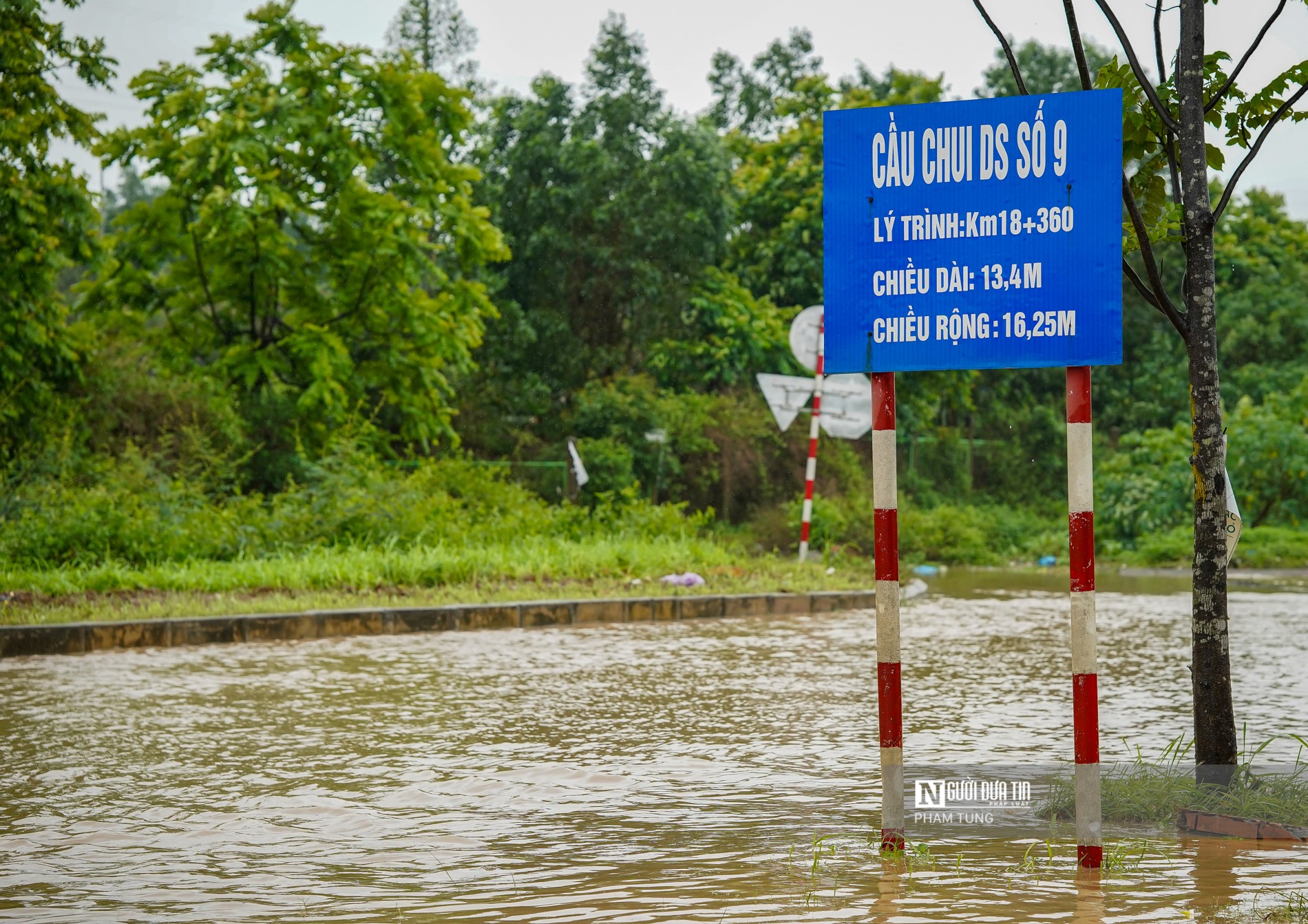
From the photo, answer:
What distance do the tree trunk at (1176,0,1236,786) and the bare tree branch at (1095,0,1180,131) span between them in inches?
3.4

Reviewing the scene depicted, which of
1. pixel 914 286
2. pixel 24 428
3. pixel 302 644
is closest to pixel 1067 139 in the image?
pixel 914 286

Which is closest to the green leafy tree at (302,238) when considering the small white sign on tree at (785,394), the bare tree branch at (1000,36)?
the small white sign on tree at (785,394)

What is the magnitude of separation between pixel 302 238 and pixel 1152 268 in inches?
779

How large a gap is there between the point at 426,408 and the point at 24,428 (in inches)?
241

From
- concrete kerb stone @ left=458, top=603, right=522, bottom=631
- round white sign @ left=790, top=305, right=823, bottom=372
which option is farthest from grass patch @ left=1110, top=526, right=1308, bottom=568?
concrete kerb stone @ left=458, top=603, right=522, bottom=631

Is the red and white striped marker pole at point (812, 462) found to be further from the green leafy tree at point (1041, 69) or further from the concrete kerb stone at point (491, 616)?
the green leafy tree at point (1041, 69)

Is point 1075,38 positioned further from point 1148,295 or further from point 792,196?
point 792,196

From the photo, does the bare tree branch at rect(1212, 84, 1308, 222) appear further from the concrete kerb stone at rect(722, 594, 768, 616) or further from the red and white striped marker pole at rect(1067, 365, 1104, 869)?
the concrete kerb stone at rect(722, 594, 768, 616)

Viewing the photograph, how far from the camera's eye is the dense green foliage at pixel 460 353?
1841 centimetres

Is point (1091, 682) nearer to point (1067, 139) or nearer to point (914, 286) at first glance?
point (914, 286)

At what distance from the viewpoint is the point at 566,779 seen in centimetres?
682

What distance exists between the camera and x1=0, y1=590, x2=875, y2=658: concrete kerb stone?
1135 centimetres

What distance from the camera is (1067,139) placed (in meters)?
4.99

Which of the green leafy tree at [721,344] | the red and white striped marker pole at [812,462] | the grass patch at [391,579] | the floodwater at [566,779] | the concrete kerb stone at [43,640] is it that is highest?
the green leafy tree at [721,344]
